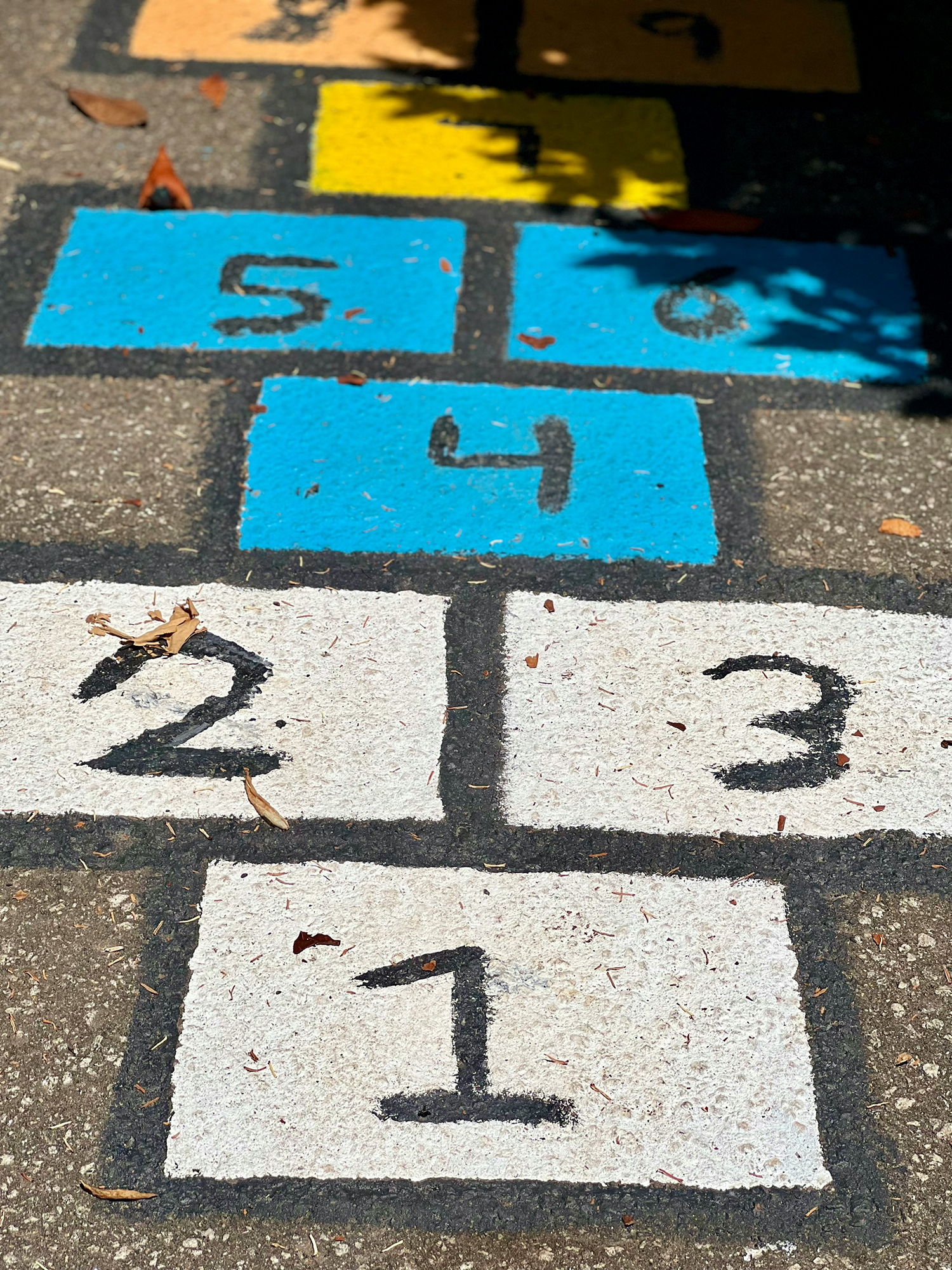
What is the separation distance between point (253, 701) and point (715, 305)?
243cm

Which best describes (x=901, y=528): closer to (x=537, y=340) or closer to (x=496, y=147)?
(x=537, y=340)

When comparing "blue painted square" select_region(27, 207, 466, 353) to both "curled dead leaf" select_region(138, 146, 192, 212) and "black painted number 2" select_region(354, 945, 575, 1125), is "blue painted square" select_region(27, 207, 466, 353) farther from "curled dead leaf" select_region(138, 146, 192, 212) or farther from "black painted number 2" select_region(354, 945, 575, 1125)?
"black painted number 2" select_region(354, 945, 575, 1125)

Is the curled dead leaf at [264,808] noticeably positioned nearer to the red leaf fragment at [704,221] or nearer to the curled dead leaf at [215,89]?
the red leaf fragment at [704,221]

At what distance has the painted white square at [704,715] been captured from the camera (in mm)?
3355

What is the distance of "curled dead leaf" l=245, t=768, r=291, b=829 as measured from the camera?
3.27 meters

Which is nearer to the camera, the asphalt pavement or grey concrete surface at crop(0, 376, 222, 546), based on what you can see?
the asphalt pavement

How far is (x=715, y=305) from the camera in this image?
479 cm

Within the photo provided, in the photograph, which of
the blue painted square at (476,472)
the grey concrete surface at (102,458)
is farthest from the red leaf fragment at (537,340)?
the grey concrete surface at (102,458)

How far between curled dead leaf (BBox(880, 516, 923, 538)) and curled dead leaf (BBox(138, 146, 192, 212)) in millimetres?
2988

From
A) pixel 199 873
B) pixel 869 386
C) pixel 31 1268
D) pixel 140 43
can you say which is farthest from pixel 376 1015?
pixel 140 43

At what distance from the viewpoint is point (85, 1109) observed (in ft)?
9.19

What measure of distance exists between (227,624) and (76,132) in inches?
113

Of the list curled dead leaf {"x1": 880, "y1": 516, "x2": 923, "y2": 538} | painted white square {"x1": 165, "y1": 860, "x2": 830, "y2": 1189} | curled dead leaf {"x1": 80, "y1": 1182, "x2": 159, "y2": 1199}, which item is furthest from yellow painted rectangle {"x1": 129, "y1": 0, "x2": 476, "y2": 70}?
curled dead leaf {"x1": 80, "y1": 1182, "x2": 159, "y2": 1199}

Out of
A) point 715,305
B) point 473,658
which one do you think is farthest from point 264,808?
point 715,305
